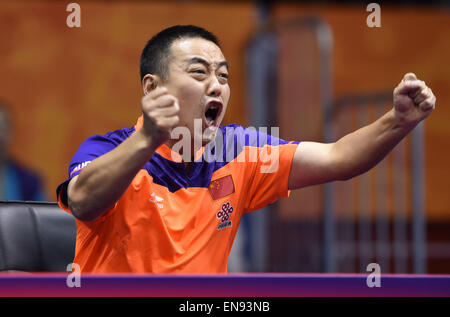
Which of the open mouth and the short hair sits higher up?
the short hair

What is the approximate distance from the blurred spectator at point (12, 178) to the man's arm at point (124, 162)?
2.28m

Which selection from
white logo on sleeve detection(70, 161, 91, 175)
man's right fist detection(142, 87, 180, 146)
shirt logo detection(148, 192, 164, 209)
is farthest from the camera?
shirt logo detection(148, 192, 164, 209)

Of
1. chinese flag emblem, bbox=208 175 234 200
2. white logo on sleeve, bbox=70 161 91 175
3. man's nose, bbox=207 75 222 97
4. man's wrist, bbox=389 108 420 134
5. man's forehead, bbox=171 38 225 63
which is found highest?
man's forehead, bbox=171 38 225 63

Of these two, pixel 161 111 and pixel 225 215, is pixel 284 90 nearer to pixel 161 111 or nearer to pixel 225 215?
pixel 225 215

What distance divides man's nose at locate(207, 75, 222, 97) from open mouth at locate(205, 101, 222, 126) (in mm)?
25

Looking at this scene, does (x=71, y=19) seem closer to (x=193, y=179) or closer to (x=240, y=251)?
(x=240, y=251)

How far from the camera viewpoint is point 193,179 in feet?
6.39

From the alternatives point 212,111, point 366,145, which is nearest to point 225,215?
point 212,111

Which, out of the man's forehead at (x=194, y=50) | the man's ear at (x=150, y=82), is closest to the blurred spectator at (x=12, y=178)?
the man's ear at (x=150, y=82)

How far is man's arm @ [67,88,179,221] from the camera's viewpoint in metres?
1.45

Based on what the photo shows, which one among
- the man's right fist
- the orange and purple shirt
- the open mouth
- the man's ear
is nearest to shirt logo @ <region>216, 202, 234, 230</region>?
the orange and purple shirt

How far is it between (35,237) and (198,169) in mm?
563

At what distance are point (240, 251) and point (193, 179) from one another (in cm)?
253

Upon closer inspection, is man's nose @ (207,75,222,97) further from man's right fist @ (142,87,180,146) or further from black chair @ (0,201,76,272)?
black chair @ (0,201,76,272)
